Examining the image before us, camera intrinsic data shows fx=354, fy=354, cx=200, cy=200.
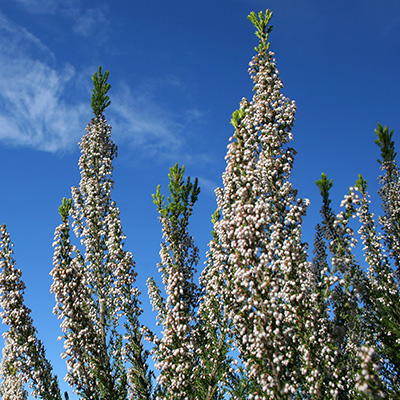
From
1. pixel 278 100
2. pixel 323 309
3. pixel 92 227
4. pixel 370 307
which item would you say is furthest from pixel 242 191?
pixel 370 307

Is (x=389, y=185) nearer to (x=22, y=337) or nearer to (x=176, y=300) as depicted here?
(x=176, y=300)

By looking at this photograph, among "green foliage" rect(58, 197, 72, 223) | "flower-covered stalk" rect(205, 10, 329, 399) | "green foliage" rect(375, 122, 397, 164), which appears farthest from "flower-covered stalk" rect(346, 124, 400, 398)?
"green foliage" rect(58, 197, 72, 223)

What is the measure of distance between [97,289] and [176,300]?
15.4 feet

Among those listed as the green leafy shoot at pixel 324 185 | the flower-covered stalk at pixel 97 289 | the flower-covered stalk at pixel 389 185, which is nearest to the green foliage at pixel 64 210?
the flower-covered stalk at pixel 97 289

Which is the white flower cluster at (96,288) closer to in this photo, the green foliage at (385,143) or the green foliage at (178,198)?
the green foliage at (178,198)

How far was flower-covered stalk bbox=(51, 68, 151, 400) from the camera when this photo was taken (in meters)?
10.2

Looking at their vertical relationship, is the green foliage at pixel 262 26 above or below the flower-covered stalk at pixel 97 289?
above

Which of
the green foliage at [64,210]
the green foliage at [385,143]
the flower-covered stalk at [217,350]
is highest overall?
the green foliage at [385,143]

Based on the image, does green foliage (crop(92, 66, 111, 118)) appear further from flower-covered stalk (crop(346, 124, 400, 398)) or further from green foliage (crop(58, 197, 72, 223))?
flower-covered stalk (crop(346, 124, 400, 398))

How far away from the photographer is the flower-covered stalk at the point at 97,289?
33.3 feet

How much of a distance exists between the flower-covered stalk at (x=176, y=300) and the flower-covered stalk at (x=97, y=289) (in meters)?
0.95

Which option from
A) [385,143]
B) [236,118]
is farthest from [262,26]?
[385,143]

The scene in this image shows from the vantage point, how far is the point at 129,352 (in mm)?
11359

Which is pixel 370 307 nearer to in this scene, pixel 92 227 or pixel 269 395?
pixel 269 395
